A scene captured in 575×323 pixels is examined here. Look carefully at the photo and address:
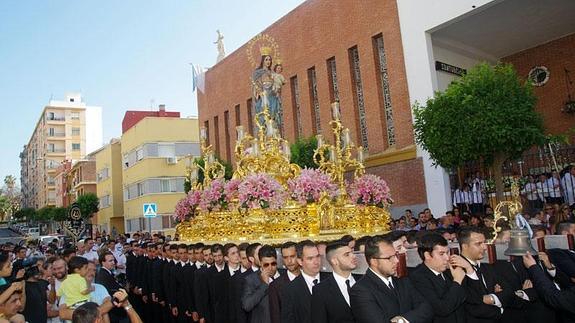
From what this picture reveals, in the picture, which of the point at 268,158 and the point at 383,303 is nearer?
the point at 383,303

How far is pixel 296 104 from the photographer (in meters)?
24.1

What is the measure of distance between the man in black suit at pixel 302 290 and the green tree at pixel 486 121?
826 centimetres

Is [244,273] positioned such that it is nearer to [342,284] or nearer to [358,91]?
[342,284]

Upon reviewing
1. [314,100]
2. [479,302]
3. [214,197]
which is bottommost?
[479,302]

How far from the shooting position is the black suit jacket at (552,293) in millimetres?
4023

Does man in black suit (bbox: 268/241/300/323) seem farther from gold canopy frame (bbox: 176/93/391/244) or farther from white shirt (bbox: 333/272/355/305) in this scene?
gold canopy frame (bbox: 176/93/391/244)

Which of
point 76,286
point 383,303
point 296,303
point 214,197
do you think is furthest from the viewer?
point 214,197

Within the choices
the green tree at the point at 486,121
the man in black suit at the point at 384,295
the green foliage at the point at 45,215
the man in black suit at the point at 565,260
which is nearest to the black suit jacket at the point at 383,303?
the man in black suit at the point at 384,295

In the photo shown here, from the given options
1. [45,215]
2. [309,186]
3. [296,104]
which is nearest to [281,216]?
[309,186]

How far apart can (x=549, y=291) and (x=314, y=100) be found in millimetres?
19112

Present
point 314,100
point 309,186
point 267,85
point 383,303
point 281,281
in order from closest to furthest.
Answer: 1. point 383,303
2. point 281,281
3. point 309,186
4. point 267,85
5. point 314,100

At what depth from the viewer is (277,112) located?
40.3 feet

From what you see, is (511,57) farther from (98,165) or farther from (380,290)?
(98,165)

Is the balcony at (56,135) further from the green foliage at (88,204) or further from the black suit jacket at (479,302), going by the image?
the black suit jacket at (479,302)
